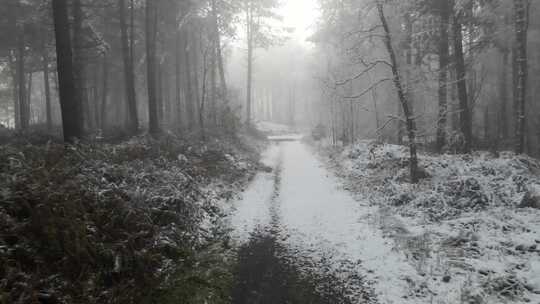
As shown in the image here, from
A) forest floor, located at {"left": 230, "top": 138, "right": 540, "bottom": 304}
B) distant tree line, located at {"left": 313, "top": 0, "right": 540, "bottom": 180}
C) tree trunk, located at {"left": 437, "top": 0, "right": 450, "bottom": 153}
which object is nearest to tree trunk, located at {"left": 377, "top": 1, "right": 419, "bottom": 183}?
distant tree line, located at {"left": 313, "top": 0, "right": 540, "bottom": 180}

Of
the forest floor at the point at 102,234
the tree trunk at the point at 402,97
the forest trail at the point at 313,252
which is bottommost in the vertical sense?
the forest trail at the point at 313,252

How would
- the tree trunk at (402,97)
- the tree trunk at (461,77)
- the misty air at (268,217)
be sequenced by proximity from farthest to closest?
the tree trunk at (461,77) → the tree trunk at (402,97) → the misty air at (268,217)

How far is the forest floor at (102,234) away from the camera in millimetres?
5062

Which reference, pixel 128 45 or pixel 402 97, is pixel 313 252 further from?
pixel 128 45

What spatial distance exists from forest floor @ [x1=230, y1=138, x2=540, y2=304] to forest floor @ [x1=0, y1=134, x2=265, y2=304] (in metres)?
0.93

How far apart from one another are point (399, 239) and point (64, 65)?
11882 millimetres

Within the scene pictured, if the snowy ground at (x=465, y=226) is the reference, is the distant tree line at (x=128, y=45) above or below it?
above

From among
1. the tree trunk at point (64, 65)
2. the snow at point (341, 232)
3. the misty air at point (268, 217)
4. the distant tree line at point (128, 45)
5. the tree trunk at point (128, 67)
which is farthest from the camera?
the distant tree line at point (128, 45)

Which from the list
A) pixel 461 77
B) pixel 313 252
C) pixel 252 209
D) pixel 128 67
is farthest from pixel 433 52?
pixel 128 67

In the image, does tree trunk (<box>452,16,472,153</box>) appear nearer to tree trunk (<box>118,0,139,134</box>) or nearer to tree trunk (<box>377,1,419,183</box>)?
tree trunk (<box>377,1,419,183</box>)

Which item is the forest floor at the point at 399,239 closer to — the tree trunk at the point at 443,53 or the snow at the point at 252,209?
the snow at the point at 252,209

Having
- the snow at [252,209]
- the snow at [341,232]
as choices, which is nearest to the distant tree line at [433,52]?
the snow at [341,232]

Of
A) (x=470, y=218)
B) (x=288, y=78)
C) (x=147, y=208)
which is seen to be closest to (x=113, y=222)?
(x=147, y=208)

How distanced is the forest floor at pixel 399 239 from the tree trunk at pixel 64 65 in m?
6.71
